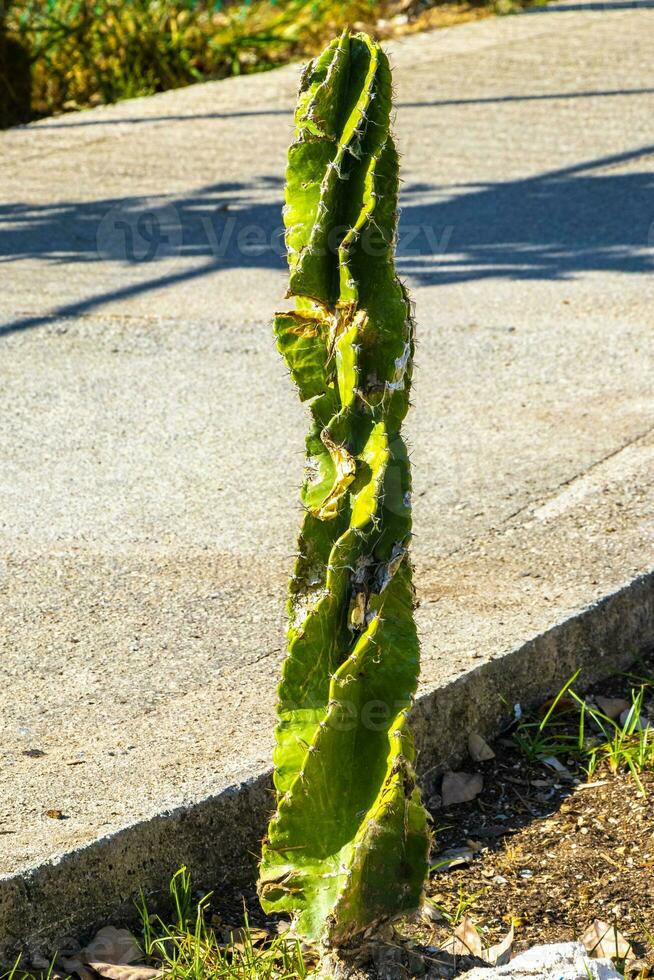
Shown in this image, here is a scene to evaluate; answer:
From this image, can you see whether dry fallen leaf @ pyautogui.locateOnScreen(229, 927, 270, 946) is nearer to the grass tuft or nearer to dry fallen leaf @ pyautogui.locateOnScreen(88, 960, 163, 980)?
dry fallen leaf @ pyautogui.locateOnScreen(88, 960, 163, 980)

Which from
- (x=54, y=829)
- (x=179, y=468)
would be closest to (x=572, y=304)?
(x=179, y=468)

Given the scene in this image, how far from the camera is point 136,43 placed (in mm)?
10273

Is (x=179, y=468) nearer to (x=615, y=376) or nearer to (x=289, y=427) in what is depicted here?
(x=289, y=427)

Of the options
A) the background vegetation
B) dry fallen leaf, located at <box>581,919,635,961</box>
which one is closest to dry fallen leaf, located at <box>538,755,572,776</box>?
dry fallen leaf, located at <box>581,919,635,961</box>

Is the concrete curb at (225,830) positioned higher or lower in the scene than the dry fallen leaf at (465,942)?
higher

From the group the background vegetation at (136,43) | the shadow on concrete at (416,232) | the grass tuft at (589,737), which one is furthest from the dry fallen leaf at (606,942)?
the background vegetation at (136,43)

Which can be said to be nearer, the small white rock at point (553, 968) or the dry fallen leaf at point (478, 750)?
the small white rock at point (553, 968)

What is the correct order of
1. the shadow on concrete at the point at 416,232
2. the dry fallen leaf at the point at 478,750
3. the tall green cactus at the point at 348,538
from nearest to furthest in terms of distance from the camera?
the tall green cactus at the point at 348,538
the dry fallen leaf at the point at 478,750
the shadow on concrete at the point at 416,232

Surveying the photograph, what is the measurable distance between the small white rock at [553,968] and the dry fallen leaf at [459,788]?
2.55 feet

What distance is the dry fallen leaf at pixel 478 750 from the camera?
119 inches

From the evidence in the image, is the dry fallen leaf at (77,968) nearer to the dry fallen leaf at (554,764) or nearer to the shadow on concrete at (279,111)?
the dry fallen leaf at (554,764)

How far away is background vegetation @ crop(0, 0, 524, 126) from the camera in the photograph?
9531 mm

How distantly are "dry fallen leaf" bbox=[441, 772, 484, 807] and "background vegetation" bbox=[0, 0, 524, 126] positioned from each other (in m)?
7.59

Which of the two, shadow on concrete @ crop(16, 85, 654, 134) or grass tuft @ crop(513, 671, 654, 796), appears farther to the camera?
shadow on concrete @ crop(16, 85, 654, 134)
